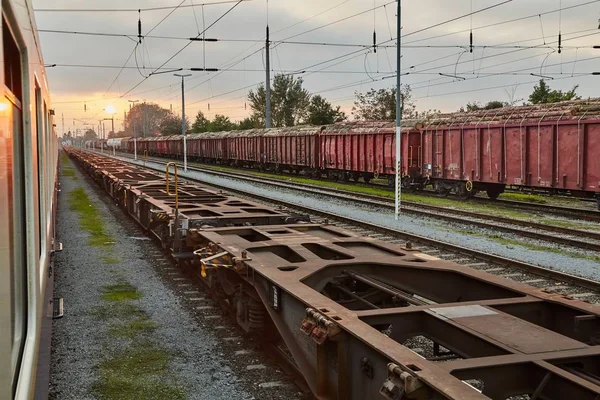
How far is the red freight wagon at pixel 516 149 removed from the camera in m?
17.3

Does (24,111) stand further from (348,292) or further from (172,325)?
(172,325)

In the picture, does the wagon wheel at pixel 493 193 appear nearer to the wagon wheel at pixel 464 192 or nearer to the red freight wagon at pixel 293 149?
the wagon wheel at pixel 464 192

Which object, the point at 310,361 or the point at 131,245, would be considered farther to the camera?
the point at 131,245

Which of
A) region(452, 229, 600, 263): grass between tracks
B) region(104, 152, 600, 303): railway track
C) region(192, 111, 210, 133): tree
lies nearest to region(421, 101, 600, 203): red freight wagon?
region(452, 229, 600, 263): grass between tracks

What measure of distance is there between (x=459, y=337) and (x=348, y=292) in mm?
1753

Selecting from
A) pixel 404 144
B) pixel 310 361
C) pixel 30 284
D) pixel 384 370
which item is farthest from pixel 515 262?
pixel 404 144

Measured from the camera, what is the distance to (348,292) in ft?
17.3

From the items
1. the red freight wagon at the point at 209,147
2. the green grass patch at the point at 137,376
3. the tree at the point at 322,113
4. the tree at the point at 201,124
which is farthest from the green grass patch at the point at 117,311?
the tree at the point at 201,124

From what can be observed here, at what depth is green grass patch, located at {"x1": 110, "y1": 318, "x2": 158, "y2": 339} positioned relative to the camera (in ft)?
21.5

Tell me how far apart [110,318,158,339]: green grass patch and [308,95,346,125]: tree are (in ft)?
167

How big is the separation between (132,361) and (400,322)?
10.1ft

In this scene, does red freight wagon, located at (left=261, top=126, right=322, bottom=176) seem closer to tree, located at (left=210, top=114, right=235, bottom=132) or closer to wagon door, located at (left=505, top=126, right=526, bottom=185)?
wagon door, located at (left=505, top=126, right=526, bottom=185)

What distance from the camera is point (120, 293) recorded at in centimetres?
840

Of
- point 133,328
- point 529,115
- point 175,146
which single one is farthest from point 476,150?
point 175,146
